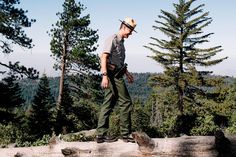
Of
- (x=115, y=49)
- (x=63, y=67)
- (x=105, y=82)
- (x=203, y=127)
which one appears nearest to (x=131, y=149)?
(x=105, y=82)

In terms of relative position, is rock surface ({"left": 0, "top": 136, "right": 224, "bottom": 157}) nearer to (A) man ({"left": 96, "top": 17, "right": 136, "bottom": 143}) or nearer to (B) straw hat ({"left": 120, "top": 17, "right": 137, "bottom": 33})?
(A) man ({"left": 96, "top": 17, "right": 136, "bottom": 143})

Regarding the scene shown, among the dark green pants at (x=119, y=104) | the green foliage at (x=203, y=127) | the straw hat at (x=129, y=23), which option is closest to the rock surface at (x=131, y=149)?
the dark green pants at (x=119, y=104)

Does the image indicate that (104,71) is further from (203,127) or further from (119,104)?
(203,127)

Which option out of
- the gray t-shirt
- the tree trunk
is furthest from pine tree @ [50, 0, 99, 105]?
the gray t-shirt

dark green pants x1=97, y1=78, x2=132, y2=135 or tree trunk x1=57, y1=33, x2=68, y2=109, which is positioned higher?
tree trunk x1=57, y1=33, x2=68, y2=109

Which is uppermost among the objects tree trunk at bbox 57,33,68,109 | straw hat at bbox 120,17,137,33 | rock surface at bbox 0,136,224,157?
tree trunk at bbox 57,33,68,109

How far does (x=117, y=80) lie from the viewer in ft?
25.2

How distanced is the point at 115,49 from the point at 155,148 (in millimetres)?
1991

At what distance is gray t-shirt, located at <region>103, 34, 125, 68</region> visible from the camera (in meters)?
7.51

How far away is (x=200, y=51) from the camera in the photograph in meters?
41.4

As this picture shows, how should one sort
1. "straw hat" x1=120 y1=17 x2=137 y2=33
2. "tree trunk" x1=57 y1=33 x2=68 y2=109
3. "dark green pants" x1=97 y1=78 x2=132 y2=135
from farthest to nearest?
"tree trunk" x1=57 y1=33 x2=68 y2=109
"dark green pants" x1=97 y1=78 x2=132 y2=135
"straw hat" x1=120 y1=17 x2=137 y2=33

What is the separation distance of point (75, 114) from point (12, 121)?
920 cm

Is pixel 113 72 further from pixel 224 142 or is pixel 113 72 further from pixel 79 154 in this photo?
pixel 224 142

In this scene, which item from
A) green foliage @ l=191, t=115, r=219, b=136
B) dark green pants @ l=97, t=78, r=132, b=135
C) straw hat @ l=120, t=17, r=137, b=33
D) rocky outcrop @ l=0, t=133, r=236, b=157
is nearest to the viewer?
rocky outcrop @ l=0, t=133, r=236, b=157
